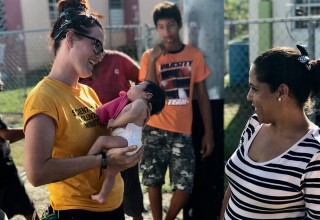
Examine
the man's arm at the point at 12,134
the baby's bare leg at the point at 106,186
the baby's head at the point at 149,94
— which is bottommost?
the baby's bare leg at the point at 106,186

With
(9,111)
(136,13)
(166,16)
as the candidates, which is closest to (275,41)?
(9,111)

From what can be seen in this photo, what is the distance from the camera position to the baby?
2314mm

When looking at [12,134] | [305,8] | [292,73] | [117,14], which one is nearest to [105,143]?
[292,73]

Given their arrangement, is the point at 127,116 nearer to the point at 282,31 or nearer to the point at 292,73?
the point at 292,73

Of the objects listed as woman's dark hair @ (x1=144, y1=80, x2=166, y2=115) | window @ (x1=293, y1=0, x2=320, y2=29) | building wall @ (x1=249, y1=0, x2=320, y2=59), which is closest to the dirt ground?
woman's dark hair @ (x1=144, y1=80, x2=166, y2=115)

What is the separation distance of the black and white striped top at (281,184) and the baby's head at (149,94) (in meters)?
0.79

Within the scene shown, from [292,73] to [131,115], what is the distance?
953 mm

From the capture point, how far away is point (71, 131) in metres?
2.17

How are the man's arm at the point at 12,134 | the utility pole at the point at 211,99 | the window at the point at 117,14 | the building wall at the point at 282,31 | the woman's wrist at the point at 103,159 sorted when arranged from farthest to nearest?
the window at the point at 117,14 < the building wall at the point at 282,31 < the utility pole at the point at 211,99 < the man's arm at the point at 12,134 < the woman's wrist at the point at 103,159

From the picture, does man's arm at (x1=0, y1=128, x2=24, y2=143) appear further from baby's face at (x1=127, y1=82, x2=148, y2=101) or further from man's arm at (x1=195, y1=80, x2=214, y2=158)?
man's arm at (x1=195, y1=80, x2=214, y2=158)

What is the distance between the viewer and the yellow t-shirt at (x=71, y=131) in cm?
208

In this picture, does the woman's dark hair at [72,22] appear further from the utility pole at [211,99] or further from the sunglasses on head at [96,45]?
the utility pole at [211,99]

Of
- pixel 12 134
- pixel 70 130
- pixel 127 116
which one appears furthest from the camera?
pixel 12 134

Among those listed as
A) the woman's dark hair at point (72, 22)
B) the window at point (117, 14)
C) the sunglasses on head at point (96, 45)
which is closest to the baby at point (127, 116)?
the sunglasses on head at point (96, 45)
